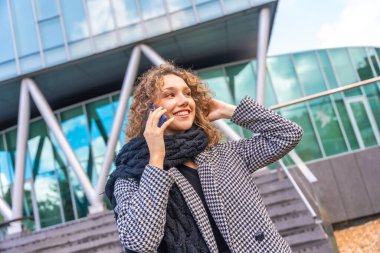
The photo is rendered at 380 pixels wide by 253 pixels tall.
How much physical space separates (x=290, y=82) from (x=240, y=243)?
13.0 m

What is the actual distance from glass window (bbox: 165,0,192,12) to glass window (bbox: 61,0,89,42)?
2848 millimetres

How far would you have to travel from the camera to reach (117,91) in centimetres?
1485

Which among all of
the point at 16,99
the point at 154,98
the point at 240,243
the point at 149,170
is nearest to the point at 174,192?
the point at 149,170

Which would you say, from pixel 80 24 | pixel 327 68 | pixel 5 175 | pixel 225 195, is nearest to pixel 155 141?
pixel 225 195

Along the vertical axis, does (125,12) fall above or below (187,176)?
above

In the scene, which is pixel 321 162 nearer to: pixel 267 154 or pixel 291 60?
pixel 291 60

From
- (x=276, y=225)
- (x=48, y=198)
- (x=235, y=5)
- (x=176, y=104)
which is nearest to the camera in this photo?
(x=176, y=104)

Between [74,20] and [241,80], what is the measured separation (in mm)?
6360

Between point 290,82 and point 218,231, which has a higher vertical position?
point 290,82

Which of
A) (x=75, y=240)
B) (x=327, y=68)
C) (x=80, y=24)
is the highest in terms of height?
(x=80, y=24)

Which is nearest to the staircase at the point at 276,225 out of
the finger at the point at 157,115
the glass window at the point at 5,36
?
the finger at the point at 157,115

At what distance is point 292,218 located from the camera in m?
6.24

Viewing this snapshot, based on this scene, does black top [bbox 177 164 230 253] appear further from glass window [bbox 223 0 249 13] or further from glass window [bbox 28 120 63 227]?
glass window [bbox 28 120 63 227]

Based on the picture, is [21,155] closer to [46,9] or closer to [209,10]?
[46,9]
